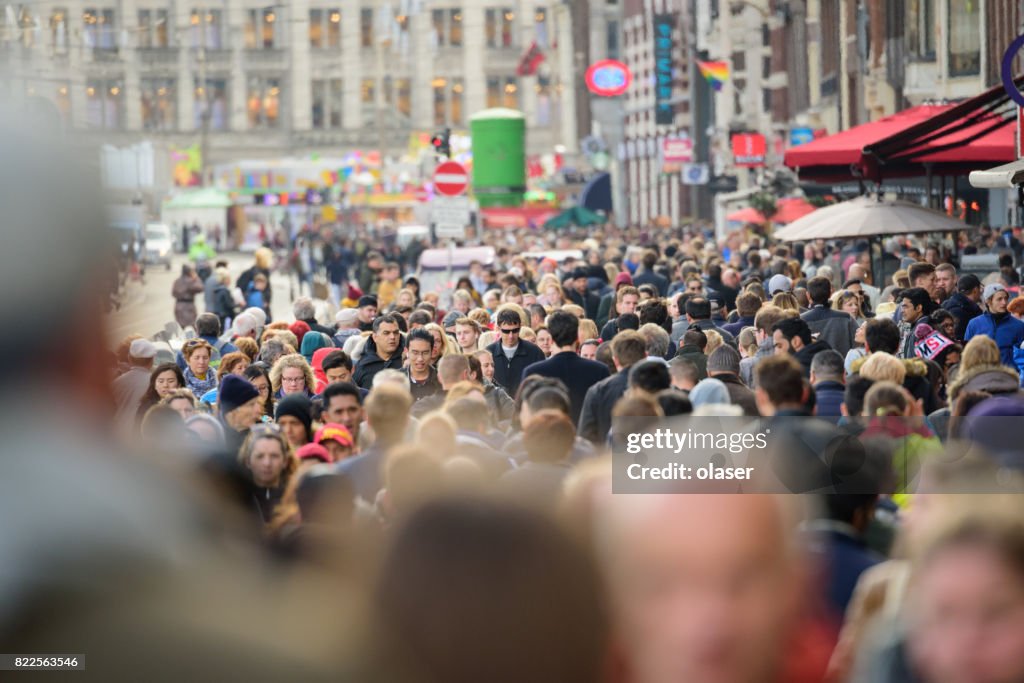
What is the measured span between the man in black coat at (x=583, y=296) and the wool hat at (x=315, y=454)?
1341cm

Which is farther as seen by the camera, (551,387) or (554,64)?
(554,64)

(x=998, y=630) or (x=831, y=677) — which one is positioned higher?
(x=998, y=630)

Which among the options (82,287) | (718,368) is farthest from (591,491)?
(718,368)

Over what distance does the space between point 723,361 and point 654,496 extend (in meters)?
7.09

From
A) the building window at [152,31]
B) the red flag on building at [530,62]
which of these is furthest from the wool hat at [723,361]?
the building window at [152,31]

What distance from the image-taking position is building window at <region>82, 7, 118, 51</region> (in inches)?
3593

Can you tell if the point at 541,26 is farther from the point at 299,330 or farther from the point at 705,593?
the point at 705,593

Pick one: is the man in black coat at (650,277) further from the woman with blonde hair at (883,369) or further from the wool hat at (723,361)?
the woman with blonde hair at (883,369)

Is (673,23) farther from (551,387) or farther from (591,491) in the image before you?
(591,491)

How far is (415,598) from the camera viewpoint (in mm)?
2225

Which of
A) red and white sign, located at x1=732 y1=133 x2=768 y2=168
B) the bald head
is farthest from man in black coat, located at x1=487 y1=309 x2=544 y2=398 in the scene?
red and white sign, located at x1=732 y1=133 x2=768 y2=168

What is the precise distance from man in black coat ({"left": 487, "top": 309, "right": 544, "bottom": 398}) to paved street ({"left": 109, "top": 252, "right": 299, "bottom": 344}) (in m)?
2.57

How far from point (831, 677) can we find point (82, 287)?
7.64 feet

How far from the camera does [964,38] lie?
2880 centimetres
